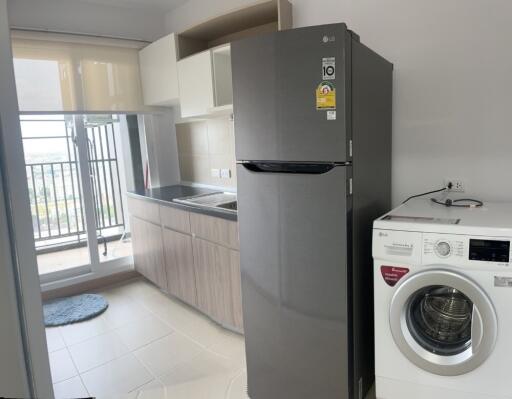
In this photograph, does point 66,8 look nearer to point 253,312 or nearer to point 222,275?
point 222,275

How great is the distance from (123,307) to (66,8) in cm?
261

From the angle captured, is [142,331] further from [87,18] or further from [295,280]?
[87,18]

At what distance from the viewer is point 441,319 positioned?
166 centimetres

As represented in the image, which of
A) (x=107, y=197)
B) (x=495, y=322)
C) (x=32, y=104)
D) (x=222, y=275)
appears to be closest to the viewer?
(x=495, y=322)

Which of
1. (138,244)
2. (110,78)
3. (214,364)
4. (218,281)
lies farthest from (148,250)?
(110,78)

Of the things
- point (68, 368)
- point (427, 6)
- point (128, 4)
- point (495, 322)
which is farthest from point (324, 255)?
point (128, 4)

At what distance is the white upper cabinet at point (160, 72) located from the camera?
124 inches

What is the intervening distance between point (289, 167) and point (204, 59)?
1.54 meters

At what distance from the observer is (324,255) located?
162cm

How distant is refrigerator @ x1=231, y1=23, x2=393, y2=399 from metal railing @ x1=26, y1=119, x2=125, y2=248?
2466 mm

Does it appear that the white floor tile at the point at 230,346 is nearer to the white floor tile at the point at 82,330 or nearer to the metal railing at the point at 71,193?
the white floor tile at the point at 82,330

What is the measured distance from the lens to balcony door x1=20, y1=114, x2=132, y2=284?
3.48 meters

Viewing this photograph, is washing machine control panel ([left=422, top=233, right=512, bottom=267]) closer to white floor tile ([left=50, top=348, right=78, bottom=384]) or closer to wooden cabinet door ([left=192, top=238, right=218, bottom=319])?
wooden cabinet door ([left=192, top=238, right=218, bottom=319])

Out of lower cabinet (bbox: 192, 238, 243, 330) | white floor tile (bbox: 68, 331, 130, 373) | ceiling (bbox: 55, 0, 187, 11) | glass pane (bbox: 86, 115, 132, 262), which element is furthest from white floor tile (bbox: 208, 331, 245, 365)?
ceiling (bbox: 55, 0, 187, 11)
